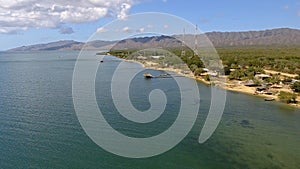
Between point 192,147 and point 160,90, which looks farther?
point 160,90

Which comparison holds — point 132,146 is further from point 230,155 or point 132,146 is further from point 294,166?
point 294,166

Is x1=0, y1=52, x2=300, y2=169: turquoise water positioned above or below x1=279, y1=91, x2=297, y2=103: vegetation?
below

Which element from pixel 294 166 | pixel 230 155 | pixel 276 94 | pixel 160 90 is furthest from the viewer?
pixel 160 90

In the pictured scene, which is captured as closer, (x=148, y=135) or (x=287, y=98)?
(x=148, y=135)

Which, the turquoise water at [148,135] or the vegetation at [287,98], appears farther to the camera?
the vegetation at [287,98]

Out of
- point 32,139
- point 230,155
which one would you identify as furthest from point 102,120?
point 230,155

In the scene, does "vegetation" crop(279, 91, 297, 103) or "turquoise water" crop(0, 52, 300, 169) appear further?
"vegetation" crop(279, 91, 297, 103)

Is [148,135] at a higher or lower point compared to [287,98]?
lower

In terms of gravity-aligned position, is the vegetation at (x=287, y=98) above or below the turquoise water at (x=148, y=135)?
above
